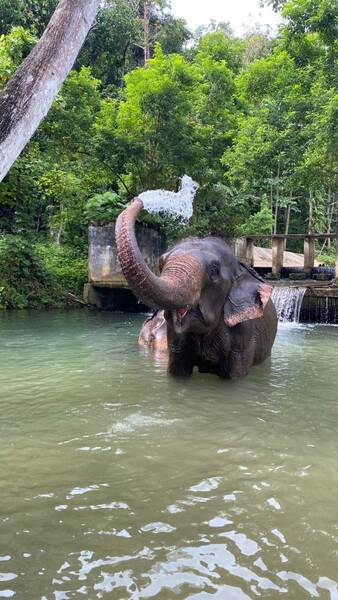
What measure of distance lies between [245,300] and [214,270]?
1.79 feet

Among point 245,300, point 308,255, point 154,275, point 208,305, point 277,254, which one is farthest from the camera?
point 308,255

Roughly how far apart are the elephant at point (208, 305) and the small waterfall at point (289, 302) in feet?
27.2

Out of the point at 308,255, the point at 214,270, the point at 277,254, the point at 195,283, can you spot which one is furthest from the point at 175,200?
the point at 195,283

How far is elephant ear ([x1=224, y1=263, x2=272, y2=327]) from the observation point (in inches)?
240

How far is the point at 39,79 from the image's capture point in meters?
4.34

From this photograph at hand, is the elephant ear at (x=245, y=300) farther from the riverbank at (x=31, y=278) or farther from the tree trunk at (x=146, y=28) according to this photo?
the tree trunk at (x=146, y=28)

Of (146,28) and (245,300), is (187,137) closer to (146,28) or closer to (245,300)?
(245,300)

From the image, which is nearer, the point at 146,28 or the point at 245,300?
the point at 245,300

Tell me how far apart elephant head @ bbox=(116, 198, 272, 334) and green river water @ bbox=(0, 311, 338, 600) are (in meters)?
0.88

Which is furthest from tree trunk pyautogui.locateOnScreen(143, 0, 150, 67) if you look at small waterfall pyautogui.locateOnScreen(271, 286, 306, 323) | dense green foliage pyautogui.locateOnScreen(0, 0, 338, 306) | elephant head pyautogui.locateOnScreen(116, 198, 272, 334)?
elephant head pyautogui.locateOnScreen(116, 198, 272, 334)

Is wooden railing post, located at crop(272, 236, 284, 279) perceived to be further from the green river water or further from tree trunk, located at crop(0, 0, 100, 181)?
tree trunk, located at crop(0, 0, 100, 181)

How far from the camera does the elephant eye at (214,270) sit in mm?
5846

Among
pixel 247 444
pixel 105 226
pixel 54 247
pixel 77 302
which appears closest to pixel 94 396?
pixel 247 444

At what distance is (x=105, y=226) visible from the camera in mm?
17297
